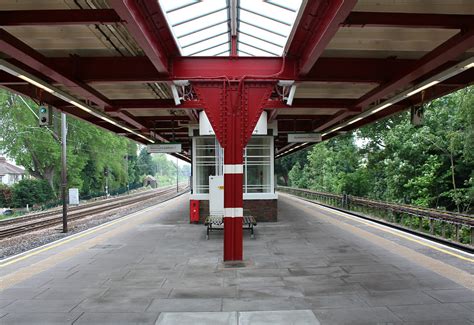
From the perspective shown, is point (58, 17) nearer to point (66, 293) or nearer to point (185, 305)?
point (66, 293)

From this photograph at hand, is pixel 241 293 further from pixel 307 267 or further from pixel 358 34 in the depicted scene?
pixel 358 34

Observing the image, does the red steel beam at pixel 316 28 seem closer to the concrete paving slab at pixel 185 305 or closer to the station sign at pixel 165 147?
the concrete paving slab at pixel 185 305

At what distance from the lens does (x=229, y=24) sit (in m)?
7.40

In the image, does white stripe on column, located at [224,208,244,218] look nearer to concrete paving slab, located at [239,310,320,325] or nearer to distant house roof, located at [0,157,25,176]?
concrete paving slab, located at [239,310,320,325]

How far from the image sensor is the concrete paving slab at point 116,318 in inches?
199

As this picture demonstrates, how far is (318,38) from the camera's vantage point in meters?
5.95

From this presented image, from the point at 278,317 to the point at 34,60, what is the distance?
5.38m

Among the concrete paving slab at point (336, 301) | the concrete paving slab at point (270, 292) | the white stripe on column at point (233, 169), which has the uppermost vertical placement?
the white stripe on column at point (233, 169)

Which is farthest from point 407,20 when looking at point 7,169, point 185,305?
point 7,169

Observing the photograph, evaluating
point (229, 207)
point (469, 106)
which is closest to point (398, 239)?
point (229, 207)

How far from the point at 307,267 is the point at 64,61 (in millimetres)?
5998

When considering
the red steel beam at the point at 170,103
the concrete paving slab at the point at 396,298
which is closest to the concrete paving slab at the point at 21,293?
the concrete paving slab at the point at 396,298

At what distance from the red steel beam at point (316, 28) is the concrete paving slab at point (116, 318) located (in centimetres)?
427

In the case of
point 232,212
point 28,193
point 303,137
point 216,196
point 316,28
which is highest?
point 316,28
